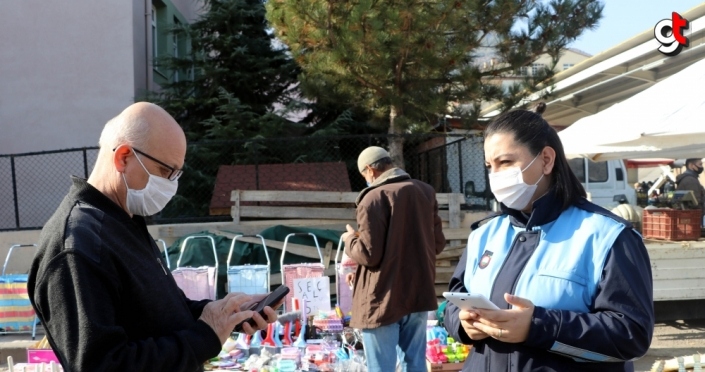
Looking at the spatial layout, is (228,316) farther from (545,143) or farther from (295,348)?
(295,348)

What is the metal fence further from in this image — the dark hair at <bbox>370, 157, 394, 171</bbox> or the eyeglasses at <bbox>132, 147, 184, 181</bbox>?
the eyeglasses at <bbox>132, 147, 184, 181</bbox>

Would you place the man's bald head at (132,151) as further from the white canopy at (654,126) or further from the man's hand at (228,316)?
the white canopy at (654,126)

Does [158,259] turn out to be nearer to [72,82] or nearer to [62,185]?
[62,185]

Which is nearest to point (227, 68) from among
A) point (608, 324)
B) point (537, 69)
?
point (537, 69)

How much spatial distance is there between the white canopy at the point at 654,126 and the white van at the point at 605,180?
9.26m

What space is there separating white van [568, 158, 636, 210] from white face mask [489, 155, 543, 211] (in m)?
14.3

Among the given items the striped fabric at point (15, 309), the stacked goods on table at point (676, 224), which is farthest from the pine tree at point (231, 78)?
the stacked goods on table at point (676, 224)

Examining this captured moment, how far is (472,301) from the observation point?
2137mm

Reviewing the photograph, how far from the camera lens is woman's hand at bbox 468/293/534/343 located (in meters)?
2.09

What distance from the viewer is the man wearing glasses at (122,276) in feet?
6.29

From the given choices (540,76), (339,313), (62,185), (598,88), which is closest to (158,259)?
(339,313)

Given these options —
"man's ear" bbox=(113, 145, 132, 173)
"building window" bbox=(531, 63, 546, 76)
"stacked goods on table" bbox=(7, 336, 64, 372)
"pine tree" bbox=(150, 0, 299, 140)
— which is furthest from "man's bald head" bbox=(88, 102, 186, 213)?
"pine tree" bbox=(150, 0, 299, 140)

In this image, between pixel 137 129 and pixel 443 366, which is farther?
pixel 443 366

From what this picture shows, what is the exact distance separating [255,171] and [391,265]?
7.02 metres
